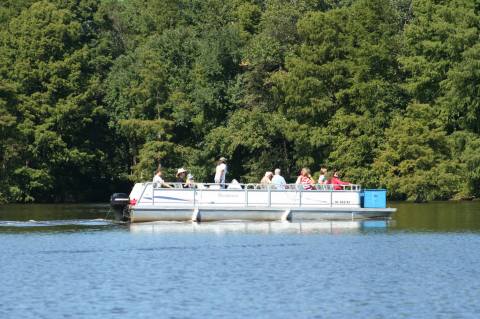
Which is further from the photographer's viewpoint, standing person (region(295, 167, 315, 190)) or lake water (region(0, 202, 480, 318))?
standing person (region(295, 167, 315, 190))

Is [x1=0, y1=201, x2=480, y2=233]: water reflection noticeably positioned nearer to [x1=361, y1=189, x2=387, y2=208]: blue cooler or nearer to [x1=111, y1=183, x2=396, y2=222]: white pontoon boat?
[x1=111, y1=183, x2=396, y2=222]: white pontoon boat

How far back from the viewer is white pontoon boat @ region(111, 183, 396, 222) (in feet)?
159

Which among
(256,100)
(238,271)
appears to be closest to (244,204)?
(238,271)

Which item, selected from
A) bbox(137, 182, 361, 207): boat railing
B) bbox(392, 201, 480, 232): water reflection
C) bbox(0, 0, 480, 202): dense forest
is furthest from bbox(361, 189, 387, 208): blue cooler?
bbox(0, 0, 480, 202): dense forest

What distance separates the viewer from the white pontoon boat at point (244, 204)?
1905 inches

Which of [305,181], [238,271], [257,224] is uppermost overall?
[305,181]

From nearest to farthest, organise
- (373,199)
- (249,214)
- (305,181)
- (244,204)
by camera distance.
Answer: (249,214), (244,204), (373,199), (305,181)

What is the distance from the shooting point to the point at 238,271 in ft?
106

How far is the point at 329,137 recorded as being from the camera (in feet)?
254

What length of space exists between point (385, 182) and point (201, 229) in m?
30.8

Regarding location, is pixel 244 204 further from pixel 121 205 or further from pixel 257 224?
pixel 121 205

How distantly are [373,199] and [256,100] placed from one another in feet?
104

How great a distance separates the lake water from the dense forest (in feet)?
90.7

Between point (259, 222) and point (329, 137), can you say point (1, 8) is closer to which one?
point (329, 137)
